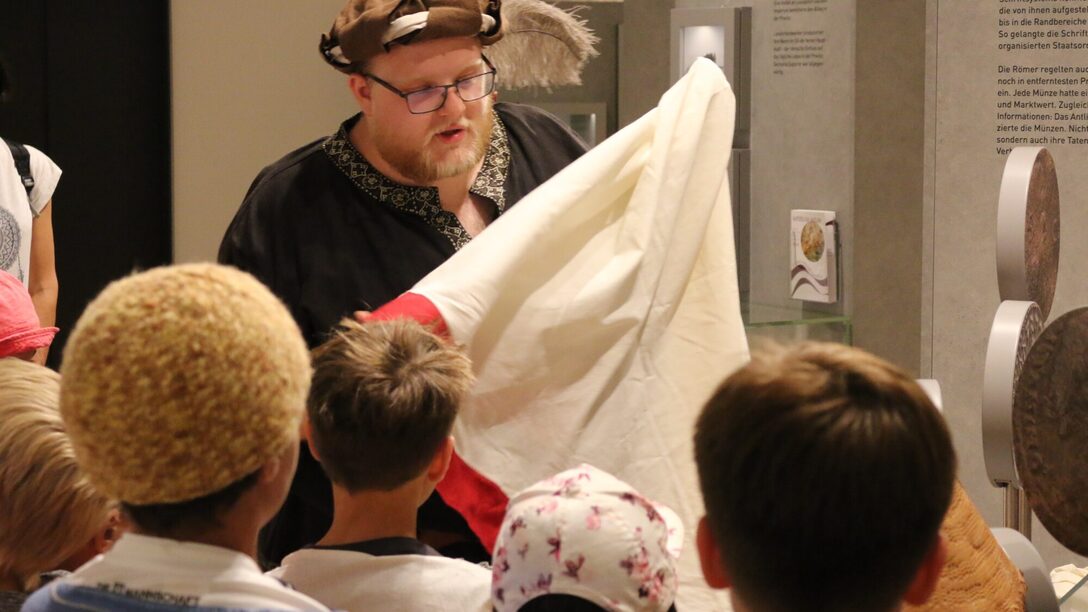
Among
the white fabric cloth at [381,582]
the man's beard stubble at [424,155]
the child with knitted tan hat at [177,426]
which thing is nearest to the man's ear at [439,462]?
the white fabric cloth at [381,582]

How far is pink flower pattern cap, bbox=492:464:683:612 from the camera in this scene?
57.9 inches

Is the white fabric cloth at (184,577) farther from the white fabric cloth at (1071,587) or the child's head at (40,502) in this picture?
the white fabric cloth at (1071,587)

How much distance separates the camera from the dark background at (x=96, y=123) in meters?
4.91

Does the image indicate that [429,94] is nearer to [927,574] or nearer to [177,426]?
[177,426]

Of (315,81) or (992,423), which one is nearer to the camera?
(992,423)

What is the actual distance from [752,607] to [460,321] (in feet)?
3.03

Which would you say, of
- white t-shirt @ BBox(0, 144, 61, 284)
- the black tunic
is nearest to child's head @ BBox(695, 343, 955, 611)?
the black tunic

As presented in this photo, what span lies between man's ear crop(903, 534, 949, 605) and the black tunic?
1.36 m

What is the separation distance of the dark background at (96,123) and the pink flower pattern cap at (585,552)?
3711 millimetres

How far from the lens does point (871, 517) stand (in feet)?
3.87

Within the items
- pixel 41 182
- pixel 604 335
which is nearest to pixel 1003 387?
pixel 604 335

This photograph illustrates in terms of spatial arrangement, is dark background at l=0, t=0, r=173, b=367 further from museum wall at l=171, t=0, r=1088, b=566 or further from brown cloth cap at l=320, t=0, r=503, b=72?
brown cloth cap at l=320, t=0, r=503, b=72

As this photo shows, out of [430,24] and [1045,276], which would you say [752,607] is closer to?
[430,24]

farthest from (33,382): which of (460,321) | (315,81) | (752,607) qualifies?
(315,81)
